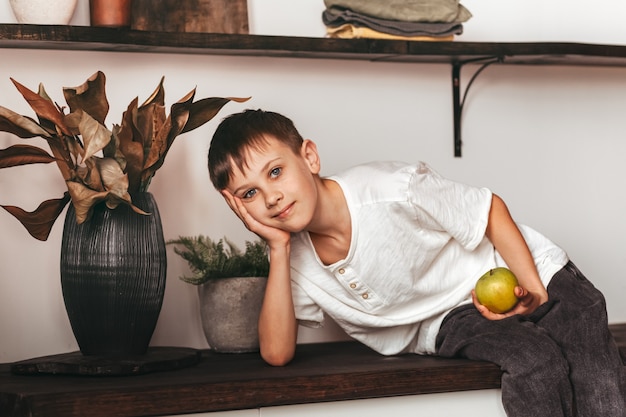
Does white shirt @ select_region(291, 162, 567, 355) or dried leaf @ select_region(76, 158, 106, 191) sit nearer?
dried leaf @ select_region(76, 158, 106, 191)

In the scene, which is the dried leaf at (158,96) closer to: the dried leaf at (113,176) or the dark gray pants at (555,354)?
the dried leaf at (113,176)

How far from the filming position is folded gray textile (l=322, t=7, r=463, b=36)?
1873 millimetres

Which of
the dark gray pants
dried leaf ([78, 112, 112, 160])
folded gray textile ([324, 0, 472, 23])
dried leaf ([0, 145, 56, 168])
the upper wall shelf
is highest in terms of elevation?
folded gray textile ([324, 0, 472, 23])

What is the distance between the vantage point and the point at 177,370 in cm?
156

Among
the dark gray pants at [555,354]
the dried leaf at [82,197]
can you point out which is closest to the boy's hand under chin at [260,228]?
the dried leaf at [82,197]

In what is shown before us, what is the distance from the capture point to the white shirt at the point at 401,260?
1.69 metres

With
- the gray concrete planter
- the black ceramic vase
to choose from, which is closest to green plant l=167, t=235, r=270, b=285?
the gray concrete planter

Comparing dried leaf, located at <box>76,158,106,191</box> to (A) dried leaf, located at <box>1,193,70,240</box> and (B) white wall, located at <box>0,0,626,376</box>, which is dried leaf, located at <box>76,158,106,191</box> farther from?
(B) white wall, located at <box>0,0,626,376</box>

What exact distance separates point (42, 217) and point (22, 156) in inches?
4.3

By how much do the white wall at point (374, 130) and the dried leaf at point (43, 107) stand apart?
0.28 m

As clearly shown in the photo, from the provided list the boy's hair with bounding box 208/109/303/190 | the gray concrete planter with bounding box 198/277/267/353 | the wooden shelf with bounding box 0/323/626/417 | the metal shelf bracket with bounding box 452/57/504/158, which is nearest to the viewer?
the wooden shelf with bounding box 0/323/626/417

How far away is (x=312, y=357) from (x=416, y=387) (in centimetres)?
28

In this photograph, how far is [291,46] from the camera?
5.94ft

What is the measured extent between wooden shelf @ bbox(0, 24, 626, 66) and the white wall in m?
0.05
